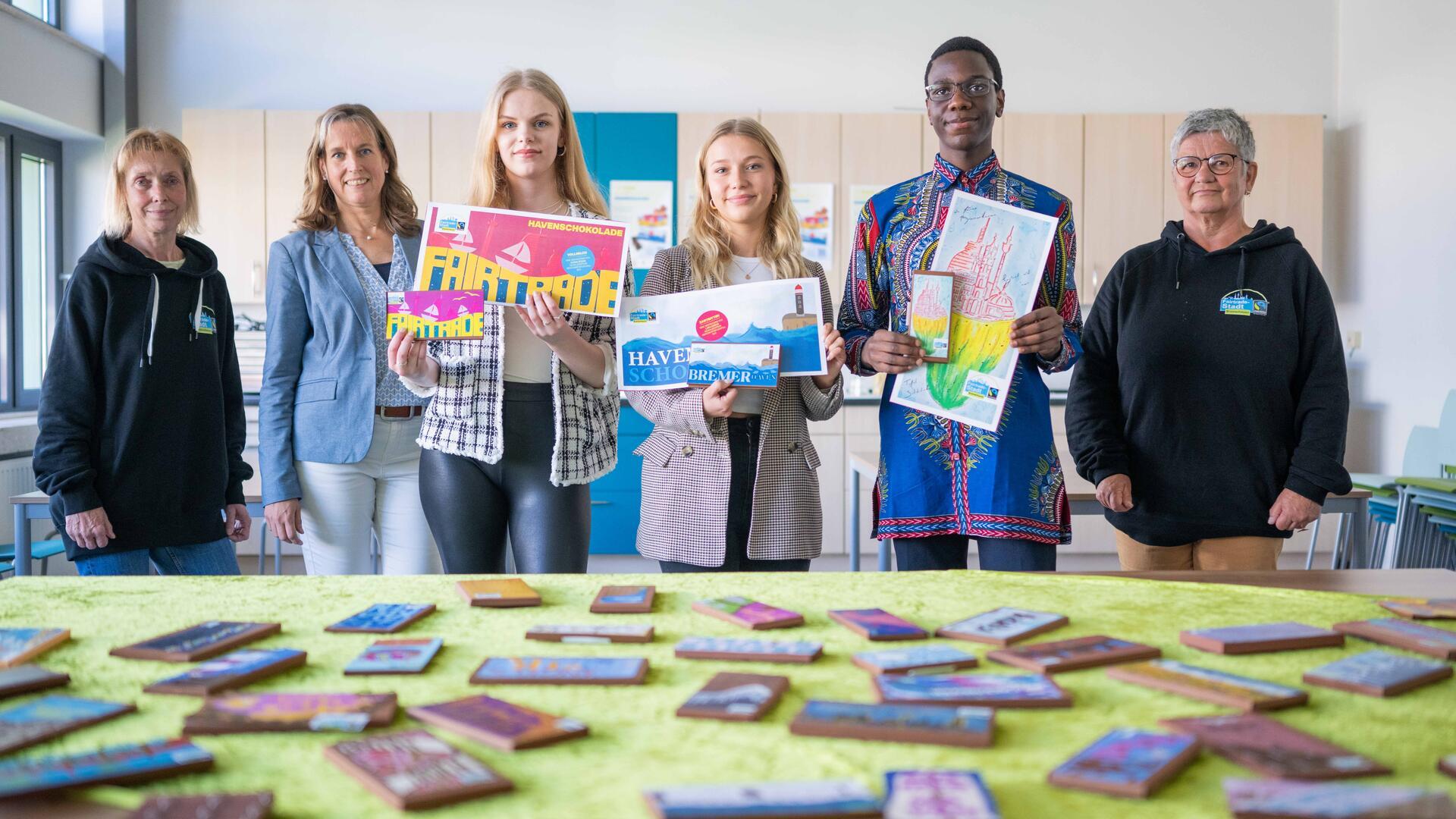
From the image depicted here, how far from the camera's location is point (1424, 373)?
4.96 meters

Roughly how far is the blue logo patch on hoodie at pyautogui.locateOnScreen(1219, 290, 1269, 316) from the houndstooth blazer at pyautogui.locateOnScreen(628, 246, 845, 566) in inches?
30.0

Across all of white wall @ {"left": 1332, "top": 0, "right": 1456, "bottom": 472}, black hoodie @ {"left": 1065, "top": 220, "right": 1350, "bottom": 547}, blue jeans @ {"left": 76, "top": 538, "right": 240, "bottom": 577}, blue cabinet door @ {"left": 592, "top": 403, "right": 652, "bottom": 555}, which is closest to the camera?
black hoodie @ {"left": 1065, "top": 220, "right": 1350, "bottom": 547}

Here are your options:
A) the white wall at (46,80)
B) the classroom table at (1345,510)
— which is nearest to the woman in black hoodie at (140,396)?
the classroom table at (1345,510)

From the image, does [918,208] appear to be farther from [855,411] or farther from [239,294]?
[239,294]

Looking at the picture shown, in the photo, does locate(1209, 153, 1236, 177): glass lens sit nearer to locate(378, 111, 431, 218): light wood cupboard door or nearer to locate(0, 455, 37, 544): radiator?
locate(378, 111, 431, 218): light wood cupboard door

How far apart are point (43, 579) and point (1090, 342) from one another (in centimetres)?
190

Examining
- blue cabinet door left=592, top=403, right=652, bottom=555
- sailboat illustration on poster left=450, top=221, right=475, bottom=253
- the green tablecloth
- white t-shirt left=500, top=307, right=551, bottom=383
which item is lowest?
blue cabinet door left=592, top=403, right=652, bottom=555

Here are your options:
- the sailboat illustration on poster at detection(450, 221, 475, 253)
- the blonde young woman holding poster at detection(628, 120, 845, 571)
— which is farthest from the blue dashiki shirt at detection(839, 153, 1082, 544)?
the sailboat illustration on poster at detection(450, 221, 475, 253)

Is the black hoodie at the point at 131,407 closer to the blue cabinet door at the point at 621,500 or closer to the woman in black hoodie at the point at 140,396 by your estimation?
the woman in black hoodie at the point at 140,396

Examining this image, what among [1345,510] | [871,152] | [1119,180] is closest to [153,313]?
[1345,510]

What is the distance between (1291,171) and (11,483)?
6.10 m

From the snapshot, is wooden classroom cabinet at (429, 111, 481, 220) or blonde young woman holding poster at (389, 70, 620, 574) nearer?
blonde young woman holding poster at (389, 70, 620, 574)

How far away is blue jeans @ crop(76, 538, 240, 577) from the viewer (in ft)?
7.02

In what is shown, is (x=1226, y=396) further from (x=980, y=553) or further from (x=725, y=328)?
(x=725, y=328)
